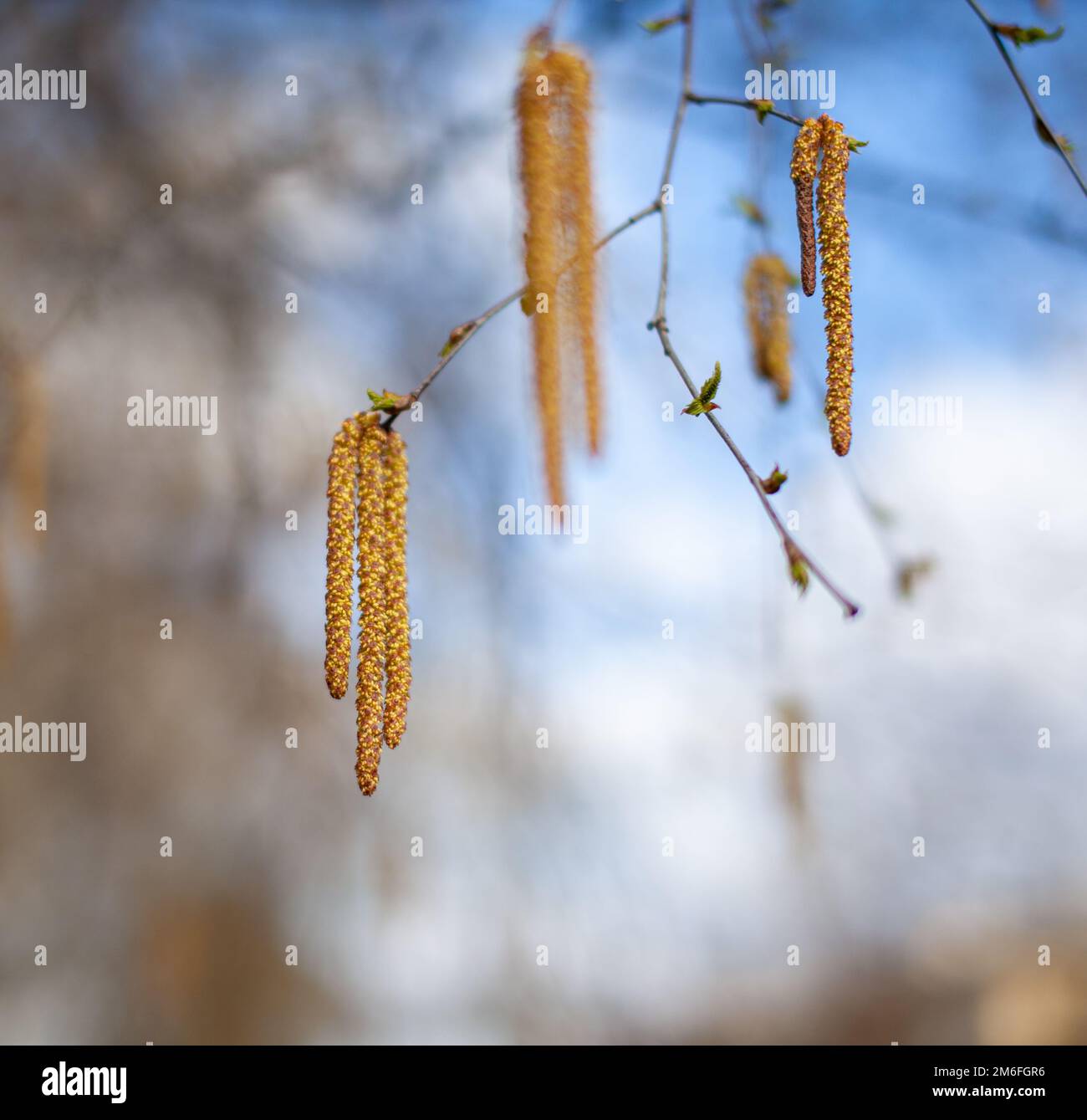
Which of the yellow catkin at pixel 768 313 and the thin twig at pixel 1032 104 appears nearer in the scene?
the thin twig at pixel 1032 104

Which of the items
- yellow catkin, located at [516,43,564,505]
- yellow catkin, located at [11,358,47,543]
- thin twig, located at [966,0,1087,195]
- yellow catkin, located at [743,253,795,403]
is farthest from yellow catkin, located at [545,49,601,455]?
yellow catkin, located at [11,358,47,543]

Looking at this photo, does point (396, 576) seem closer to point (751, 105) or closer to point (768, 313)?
point (751, 105)

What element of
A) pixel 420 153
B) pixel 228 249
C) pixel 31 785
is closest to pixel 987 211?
pixel 420 153

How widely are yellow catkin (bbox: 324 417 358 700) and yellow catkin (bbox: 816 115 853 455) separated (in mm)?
256

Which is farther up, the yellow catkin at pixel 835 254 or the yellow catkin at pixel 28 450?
the yellow catkin at pixel 28 450

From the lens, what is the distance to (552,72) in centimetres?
59

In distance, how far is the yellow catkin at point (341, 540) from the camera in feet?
1.70

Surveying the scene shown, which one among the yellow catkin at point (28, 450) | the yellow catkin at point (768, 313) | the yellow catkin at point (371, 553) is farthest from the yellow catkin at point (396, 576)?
the yellow catkin at point (28, 450)

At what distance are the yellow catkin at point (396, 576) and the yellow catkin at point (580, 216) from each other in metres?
0.11

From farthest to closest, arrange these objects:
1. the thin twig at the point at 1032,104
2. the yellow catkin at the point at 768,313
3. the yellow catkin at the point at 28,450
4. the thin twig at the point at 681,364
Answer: the yellow catkin at the point at 28,450 → the yellow catkin at the point at 768,313 → the thin twig at the point at 1032,104 → the thin twig at the point at 681,364

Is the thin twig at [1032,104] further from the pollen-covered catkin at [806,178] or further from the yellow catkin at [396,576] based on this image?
the yellow catkin at [396,576]

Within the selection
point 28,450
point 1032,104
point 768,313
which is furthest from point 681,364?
point 28,450

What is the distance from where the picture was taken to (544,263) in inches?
19.9
